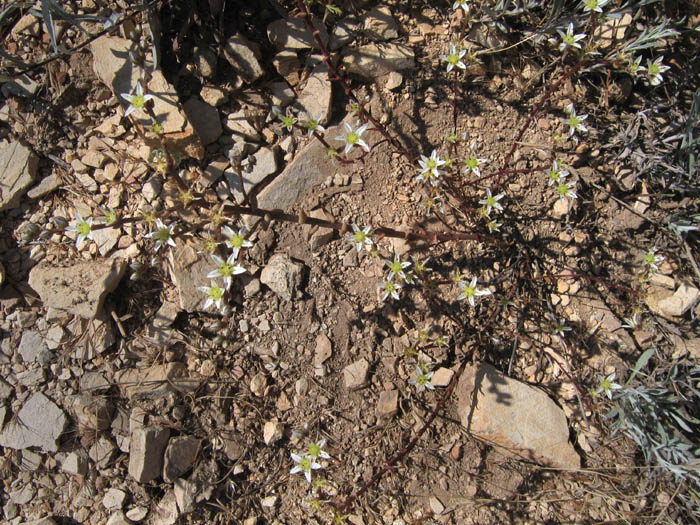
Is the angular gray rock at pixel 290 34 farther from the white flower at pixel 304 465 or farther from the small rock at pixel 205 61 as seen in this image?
the white flower at pixel 304 465

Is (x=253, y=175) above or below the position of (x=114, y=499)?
above

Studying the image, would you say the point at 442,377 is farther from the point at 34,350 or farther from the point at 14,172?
the point at 14,172

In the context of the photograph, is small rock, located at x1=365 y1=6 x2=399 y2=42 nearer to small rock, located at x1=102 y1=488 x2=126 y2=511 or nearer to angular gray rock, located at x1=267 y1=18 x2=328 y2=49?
angular gray rock, located at x1=267 y1=18 x2=328 y2=49

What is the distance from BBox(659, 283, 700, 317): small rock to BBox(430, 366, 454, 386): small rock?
173cm

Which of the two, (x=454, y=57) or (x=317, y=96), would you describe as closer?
(x=454, y=57)

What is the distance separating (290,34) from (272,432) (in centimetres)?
289

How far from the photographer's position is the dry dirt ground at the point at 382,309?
10.5 ft

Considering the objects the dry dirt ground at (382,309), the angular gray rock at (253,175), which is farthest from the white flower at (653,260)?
the angular gray rock at (253,175)

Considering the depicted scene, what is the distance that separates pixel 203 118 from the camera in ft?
11.3

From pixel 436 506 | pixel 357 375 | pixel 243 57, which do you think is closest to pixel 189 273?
pixel 357 375

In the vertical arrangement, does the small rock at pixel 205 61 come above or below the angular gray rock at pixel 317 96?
above

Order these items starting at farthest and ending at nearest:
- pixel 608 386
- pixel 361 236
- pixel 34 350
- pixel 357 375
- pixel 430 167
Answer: pixel 34 350, pixel 357 375, pixel 608 386, pixel 430 167, pixel 361 236

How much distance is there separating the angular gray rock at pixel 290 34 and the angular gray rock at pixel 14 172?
2.03 m

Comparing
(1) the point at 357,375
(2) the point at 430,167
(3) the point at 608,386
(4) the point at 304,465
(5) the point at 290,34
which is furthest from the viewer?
(5) the point at 290,34
